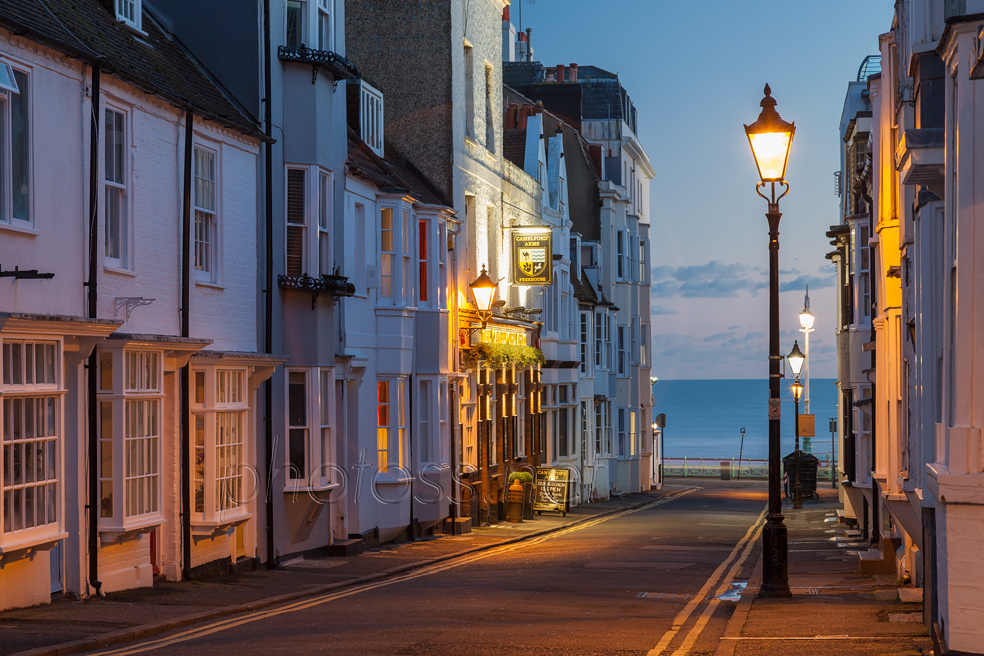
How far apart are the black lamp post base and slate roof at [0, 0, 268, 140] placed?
9732 millimetres

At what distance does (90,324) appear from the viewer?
46.8ft

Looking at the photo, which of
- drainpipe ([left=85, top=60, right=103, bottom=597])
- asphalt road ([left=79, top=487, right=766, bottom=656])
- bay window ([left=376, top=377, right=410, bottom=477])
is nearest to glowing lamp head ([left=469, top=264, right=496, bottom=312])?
bay window ([left=376, top=377, right=410, bottom=477])

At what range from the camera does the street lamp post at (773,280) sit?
52.1 feet

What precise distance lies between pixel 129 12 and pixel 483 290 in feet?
41.3

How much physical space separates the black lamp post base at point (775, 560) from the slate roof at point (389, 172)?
11.0 metres

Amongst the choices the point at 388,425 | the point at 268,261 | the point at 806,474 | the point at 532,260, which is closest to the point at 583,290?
the point at 806,474

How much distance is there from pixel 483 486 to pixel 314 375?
38.5ft

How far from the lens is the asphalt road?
12.2 meters

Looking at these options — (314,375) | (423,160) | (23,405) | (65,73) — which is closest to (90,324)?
(23,405)

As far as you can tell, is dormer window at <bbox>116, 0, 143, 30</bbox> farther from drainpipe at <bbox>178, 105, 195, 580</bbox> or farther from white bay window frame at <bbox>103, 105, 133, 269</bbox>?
white bay window frame at <bbox>103, 105, 133, 269</bbox>

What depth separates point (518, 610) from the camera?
14961 mm

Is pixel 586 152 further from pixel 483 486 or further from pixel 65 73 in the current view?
pixel 65 73

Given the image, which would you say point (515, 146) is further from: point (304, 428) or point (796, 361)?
point (304, 428)

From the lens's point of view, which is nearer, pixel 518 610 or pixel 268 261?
pixel 518 610
